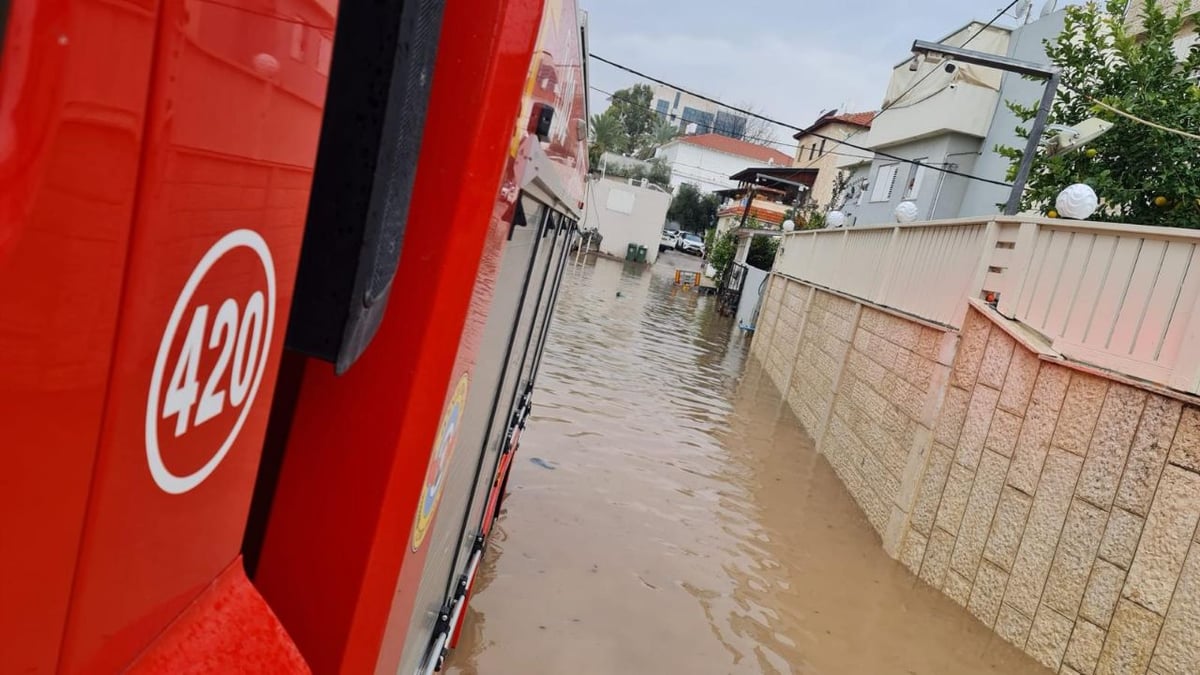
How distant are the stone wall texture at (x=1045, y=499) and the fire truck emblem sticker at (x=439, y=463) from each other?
4463 mm

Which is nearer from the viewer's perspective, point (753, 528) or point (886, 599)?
point (886, 599)

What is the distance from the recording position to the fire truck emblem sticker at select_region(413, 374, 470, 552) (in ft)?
4.73

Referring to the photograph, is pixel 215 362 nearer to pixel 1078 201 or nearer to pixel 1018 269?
pixel 1018 269

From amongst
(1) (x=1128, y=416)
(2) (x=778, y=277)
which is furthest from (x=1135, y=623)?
(2) (x=778, y=277)

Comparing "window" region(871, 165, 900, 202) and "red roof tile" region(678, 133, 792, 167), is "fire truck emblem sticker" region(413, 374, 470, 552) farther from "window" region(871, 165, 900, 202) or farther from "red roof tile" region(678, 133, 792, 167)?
"red roof tile" region(678, 133, 792, 167)

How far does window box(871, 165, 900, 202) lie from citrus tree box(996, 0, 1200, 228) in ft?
45.5

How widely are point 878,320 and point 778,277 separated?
859cm

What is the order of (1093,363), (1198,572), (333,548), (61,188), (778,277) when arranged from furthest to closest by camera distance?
(778,277) < (1093,363) < (1198,572) < (333,548) < (61,188)

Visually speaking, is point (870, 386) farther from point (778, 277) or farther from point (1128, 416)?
point (778, 277)

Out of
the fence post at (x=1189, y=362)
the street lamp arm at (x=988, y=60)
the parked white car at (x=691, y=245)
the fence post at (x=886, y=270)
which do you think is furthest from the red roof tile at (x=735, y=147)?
the fence post at (x=1189, y=362)

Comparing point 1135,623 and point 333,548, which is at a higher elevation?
point 333,548

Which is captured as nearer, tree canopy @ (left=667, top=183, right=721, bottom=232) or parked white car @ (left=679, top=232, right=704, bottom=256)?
parked white car @ (left=679, top=232, right=704, bottom=256)

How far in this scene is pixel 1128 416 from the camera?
4617 millimetres

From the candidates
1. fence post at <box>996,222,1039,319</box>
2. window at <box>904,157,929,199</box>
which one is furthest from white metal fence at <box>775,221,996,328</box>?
window at <box>904,157,929,199</box>
